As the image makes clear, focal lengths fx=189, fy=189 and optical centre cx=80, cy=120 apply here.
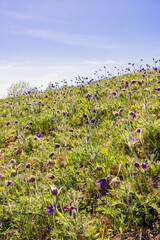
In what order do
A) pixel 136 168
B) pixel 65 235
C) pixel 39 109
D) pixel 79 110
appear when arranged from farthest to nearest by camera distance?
pixel 39 109 → pixel 79 110 → pixel 136 168 → pixel 65 235

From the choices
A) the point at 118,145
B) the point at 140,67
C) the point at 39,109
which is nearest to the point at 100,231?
the point at 118,145

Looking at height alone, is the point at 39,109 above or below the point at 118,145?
above

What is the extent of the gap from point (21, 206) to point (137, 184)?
1346mm

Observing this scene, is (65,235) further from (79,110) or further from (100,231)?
(79,110)

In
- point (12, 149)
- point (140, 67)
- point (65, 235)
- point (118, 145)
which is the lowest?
point (65, 235)

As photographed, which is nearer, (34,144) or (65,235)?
(65,235)

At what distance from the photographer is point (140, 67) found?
8016 millimetres

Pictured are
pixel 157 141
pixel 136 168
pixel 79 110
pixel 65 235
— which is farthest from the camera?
pixel 79 110

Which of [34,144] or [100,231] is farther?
[34,144]

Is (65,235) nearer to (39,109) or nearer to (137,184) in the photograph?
(137,184)

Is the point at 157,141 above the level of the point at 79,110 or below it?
below

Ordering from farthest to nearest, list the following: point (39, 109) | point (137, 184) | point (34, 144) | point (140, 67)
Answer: point (140, 67)
point (39, 109)
point (34, 144)
point (137, 184)

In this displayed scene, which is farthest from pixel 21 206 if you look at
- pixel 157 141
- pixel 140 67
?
pixel 140 67

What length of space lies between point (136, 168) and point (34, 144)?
91.4 inches
